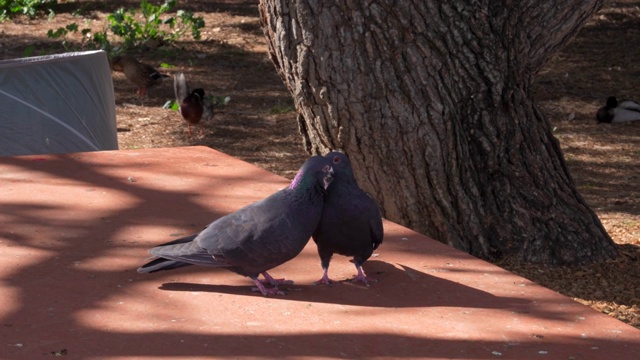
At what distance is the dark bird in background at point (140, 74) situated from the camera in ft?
34.4

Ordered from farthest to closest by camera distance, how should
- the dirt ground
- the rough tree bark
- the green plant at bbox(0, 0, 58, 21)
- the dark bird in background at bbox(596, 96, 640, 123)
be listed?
the green plant at bbox(0, 0, 58, 21) < the dark bird in background at bbox(596, 96, 640, 123) < the dirt ground < the rough tree bark

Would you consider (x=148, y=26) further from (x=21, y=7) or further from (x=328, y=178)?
(x=328, y=178)

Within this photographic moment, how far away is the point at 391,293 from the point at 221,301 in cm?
49

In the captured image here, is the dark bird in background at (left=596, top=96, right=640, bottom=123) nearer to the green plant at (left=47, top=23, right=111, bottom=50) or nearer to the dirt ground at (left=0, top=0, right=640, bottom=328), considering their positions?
the dirt ground at (left=0, top=0, right=640, bottom=328)

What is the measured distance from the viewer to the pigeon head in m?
2.76


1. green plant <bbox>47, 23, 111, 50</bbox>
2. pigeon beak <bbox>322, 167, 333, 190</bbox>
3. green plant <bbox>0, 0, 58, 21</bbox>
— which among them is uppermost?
green plant <bbox>0, 0, 58, 21</bbox>

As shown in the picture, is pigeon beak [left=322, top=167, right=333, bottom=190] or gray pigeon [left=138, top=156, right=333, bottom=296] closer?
gray pigeon [left=138, top=156, right=333, bottom=296]

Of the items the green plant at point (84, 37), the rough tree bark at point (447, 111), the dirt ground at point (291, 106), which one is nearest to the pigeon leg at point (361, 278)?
the rough tree bark at point (447, 111)

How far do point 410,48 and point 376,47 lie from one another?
0.57 ft

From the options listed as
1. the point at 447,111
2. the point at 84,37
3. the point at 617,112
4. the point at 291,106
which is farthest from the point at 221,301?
the point at 84,37

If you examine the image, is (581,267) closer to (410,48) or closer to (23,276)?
(410,48)

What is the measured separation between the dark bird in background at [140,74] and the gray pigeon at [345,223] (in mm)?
7846

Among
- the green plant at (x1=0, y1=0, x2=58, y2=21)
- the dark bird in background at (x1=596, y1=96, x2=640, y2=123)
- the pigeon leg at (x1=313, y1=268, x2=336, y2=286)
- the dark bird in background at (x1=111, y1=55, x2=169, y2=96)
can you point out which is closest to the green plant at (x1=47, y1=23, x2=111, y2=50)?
the green plant at (x1=0, y1=0, x2=58, y2=21)

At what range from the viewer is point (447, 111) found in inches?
193
